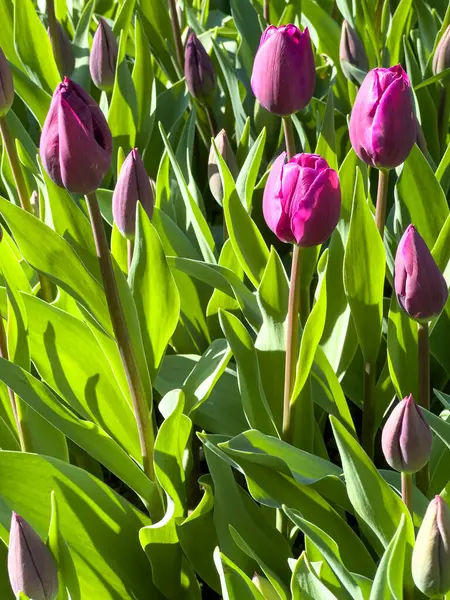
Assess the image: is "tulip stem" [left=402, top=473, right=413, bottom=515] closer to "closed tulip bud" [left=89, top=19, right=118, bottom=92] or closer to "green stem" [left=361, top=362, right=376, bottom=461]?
"green stem" [left=361, top=362, right=376, bottom=461]

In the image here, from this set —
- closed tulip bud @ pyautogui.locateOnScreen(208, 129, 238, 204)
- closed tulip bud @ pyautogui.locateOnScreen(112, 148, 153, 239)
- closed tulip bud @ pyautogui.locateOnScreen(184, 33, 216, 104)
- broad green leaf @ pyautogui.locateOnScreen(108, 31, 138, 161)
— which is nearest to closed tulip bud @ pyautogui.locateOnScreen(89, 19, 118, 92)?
broad green leaf @ pyautogui.locateOnScreen(108, 31, 138, 161)

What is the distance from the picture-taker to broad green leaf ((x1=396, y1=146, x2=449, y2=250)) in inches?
41.6

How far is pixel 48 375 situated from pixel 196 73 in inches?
24.1

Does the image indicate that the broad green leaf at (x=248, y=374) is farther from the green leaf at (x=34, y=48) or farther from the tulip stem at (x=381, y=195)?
the green leaf at (x=34, y=48)

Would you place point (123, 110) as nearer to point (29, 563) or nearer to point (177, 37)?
point (177, 37)

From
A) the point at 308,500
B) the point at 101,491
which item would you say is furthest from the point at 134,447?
the point at 308,500

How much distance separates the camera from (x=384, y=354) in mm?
1111

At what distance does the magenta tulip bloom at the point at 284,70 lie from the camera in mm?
841

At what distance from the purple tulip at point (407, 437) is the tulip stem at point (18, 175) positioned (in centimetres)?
55

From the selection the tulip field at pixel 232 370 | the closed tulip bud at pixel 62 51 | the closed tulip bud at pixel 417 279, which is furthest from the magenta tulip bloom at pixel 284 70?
the closed tulip bud at pixel 62 51

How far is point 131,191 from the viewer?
0.88 metres

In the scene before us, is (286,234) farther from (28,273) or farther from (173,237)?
(28,273)

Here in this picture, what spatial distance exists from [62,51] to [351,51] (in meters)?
0.48

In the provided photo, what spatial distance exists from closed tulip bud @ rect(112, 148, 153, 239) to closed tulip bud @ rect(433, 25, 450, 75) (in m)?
0.64
